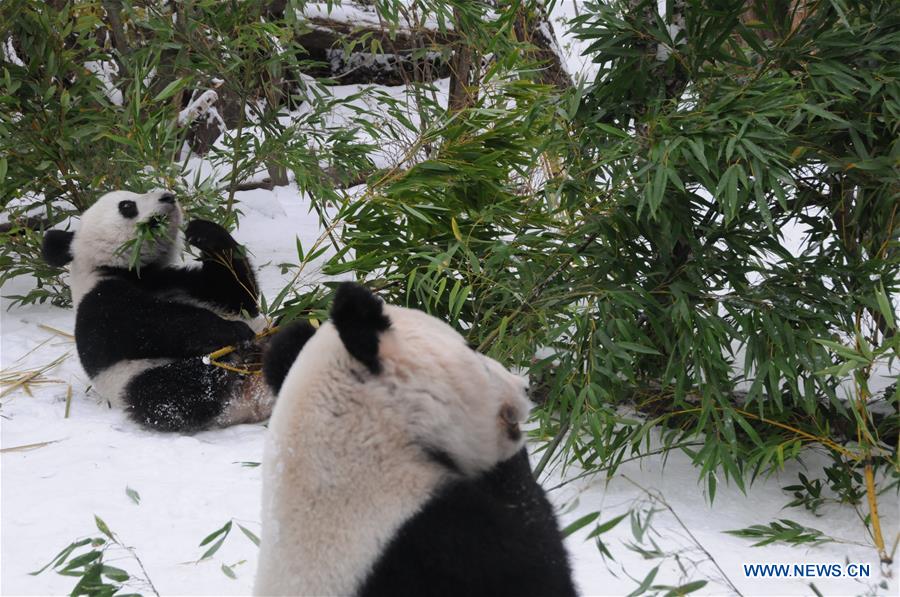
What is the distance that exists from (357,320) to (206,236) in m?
2.48

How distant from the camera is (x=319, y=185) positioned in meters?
3.57

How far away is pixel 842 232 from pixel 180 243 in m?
2.66

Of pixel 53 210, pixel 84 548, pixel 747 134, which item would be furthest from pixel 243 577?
pixel 53 210

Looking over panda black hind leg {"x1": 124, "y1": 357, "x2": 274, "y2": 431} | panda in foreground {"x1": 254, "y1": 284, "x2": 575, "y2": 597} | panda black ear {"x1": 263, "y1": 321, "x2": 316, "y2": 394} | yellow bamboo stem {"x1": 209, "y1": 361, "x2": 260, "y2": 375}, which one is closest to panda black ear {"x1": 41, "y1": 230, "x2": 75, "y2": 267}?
panda black hind leg {"x1": 124, "y1": 357, "x2": 274, "y2": 431}

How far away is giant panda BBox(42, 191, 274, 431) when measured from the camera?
3295 millimetres

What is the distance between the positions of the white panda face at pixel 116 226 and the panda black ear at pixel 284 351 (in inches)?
90.9

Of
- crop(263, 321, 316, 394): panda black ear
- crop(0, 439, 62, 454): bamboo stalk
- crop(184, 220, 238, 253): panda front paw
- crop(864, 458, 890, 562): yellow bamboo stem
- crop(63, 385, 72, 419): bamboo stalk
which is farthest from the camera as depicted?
crop(184, 220, 238, 253): panda front paw

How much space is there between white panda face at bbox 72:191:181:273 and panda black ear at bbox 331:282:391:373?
8.31 feet

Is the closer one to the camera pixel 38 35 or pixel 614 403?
pixel 614 403

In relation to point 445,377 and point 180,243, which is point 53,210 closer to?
point 180,243

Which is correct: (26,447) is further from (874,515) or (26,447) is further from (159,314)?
(874,515)

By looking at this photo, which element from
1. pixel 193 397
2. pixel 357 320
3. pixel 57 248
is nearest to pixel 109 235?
pixel 57 248

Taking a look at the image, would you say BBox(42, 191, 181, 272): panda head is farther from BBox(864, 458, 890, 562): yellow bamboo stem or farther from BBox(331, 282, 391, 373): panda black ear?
BBox(864, 458, 890, 562): yellow bamboo stem

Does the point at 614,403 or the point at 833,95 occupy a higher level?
the point at 833,95
